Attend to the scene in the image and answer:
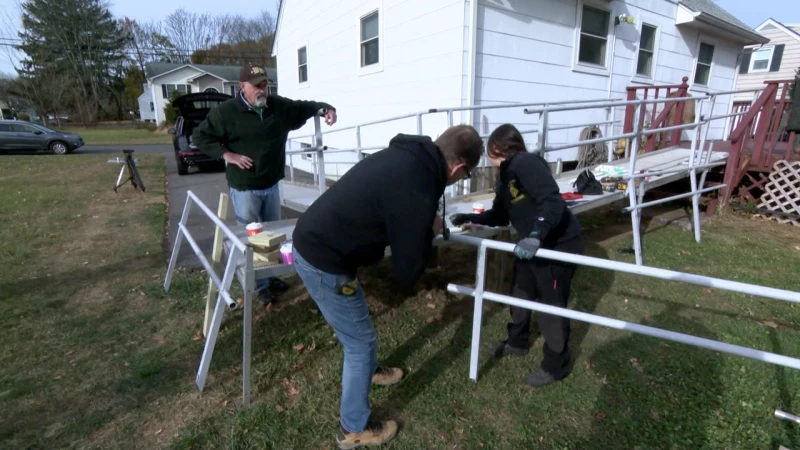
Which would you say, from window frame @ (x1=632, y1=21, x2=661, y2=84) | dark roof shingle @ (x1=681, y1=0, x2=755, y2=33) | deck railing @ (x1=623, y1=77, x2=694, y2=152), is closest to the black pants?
deck railing @ (x1=623, y1=77, x2=694, y2=152)

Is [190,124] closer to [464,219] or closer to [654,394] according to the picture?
[464,219]

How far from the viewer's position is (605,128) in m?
8.48

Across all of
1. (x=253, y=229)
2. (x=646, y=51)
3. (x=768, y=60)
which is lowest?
(x=253, y=229)

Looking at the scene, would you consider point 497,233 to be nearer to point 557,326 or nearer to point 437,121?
point 557,326

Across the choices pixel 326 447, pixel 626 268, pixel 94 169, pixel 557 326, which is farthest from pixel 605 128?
pixel 94 169

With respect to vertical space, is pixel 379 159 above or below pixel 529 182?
above

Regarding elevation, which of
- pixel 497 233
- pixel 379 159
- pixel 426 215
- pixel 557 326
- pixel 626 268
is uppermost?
pixel 379 159

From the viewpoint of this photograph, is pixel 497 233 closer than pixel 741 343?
No

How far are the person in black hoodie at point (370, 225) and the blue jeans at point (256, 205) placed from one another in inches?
66.9

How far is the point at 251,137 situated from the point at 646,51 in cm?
870

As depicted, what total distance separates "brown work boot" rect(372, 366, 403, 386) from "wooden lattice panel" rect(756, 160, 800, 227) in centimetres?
699

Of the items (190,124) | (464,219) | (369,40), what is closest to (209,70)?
(190,124)

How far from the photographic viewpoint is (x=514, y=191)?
2.67m

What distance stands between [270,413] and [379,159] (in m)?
1.72
